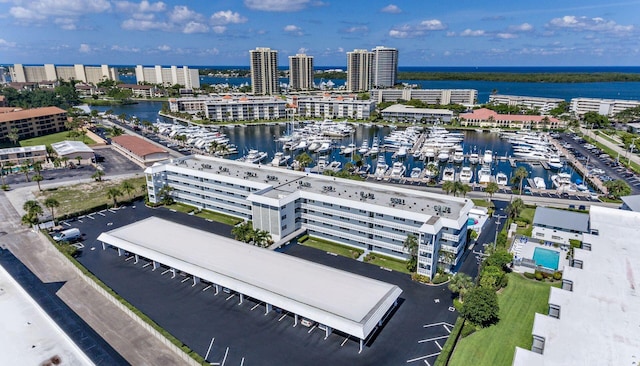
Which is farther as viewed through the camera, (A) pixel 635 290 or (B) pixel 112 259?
(B) pixel 112 259

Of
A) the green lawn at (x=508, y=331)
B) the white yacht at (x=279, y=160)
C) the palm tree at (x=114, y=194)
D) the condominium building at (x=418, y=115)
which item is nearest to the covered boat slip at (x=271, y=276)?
the green lawn at (x=508, y=331)

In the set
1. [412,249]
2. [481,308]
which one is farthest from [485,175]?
[481,308]

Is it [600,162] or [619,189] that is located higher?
[619,189]

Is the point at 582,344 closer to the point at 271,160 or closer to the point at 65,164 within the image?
the point at 271,160

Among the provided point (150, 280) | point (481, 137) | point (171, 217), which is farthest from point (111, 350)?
point (481, 137)

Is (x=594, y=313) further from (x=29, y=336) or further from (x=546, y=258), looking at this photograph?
(x=29, y=336)

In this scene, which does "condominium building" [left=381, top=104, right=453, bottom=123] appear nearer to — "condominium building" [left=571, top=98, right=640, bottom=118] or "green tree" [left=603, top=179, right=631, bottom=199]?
"condominium building" [left=571, top=98, right=640, bottom=118]
